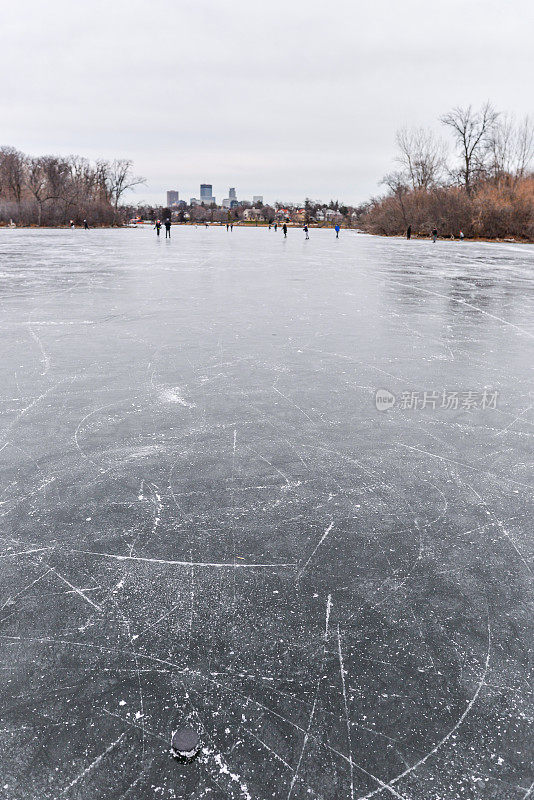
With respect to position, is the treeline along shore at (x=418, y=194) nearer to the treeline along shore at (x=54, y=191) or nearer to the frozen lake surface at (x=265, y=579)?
the treeline along shore at (x=54, y=191)

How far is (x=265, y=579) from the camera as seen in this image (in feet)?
9.08

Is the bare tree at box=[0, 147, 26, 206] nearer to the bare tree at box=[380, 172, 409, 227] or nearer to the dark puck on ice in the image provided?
the bare tree at box=[380, 172, 409, 227]

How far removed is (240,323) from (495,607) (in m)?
7.30

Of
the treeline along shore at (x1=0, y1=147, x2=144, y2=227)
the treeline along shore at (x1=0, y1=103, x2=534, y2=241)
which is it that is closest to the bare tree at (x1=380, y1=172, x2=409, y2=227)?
the treeline along shore at (x1=0, y1=103, x2=534, y2=241)

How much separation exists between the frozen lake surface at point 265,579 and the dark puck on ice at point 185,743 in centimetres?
3

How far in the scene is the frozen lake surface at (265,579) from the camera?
1870 mm

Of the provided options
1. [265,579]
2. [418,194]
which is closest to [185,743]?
[265,579]

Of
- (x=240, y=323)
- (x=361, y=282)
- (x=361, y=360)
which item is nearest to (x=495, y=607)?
(x=361, y=360)

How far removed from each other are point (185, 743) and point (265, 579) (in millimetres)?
960

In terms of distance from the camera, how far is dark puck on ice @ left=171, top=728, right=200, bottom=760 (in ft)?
6.10

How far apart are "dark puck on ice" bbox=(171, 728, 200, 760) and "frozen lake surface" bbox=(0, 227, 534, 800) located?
1.1 inches

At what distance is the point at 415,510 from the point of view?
3449mm

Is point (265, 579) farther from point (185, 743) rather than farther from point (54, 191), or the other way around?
point (54, 191)

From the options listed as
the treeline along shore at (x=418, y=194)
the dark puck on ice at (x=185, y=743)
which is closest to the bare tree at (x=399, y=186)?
the treeline along shore at (x=418, y=194)
